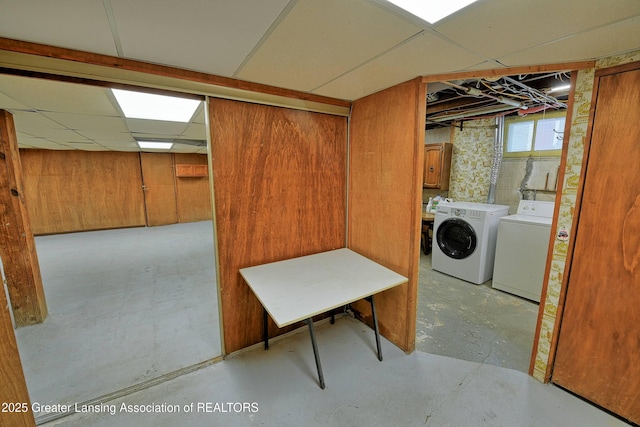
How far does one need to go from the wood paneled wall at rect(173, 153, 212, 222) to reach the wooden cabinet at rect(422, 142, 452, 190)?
602 cm

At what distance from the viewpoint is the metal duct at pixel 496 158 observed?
376 cm

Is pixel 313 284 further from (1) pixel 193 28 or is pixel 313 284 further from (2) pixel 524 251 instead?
(2) pixel 524 251

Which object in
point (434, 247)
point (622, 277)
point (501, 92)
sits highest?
point (501, 92)

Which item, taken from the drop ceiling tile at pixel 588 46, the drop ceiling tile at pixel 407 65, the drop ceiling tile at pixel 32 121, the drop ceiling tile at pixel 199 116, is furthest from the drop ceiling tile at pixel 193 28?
the drop ceiling tile at pixel 32 121

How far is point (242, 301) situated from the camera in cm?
207

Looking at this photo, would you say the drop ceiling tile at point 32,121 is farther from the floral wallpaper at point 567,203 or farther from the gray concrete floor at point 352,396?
the floral wallpaper at point 567,203

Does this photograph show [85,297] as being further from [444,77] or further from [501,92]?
[501,92]

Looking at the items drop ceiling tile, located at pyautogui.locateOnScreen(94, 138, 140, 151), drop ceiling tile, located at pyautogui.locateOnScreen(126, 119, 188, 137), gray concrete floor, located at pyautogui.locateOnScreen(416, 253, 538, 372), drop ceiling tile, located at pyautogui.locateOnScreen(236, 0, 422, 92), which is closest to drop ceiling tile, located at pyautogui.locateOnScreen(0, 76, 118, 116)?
drop ceiling tile, located at pyautogui.locateOnScreen(126, 119, 188, 137)

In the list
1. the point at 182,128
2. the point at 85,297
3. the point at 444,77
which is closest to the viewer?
the point at 444,77

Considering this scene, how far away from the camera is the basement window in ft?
10.9

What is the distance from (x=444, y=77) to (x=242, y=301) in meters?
2.24

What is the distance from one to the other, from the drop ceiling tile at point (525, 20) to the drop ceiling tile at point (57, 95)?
217 centimetres

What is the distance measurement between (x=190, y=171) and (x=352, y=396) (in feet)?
23.1

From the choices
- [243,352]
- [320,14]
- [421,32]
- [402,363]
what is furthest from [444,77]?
[243,352]
